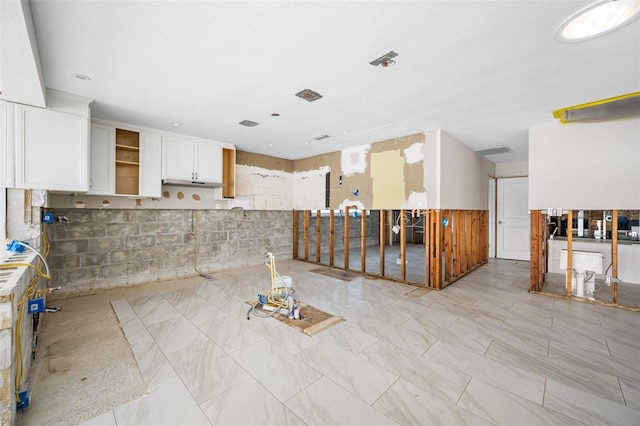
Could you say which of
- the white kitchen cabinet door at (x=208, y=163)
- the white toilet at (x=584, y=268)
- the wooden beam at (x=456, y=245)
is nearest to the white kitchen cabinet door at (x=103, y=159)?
the white kitchen cabinet door at (x=208, y=163)

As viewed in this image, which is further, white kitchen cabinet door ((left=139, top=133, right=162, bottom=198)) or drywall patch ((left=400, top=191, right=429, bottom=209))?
drywall patch ((left=400, top=191, right=429, bottom=209))

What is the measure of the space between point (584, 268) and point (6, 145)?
23.4 ft

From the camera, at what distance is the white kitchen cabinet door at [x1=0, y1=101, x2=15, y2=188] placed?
268cm

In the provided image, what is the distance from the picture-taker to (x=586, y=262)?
3746mm

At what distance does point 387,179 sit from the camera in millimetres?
4852

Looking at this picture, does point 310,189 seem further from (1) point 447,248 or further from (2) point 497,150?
(2) point 497,150

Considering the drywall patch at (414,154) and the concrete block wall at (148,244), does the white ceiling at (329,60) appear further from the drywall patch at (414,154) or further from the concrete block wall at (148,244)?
the concrete block wall at (148,244)

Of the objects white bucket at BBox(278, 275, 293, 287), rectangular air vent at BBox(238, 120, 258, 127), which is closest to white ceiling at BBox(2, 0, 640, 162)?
rectangular air vent at BBox(238, 120, 258, 127)

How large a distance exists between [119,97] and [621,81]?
5.30 metres

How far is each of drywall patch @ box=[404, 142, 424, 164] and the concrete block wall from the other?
10.8ft

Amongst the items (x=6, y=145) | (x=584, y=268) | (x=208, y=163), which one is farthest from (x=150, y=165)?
(x=584, y=268)

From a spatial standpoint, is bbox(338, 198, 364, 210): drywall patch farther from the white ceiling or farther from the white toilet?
the white toilet

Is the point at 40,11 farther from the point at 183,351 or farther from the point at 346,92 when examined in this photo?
the point at 183,351

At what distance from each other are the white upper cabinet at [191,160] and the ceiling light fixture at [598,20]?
4761 millimetres
